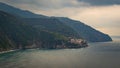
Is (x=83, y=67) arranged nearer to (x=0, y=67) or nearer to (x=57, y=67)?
(x=57, y=67)

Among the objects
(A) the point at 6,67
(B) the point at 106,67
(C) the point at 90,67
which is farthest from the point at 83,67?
(A) the point at 6,67

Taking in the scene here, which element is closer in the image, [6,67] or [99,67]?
[6,67]

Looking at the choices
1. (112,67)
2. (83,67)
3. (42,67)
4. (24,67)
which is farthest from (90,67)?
(24,67)

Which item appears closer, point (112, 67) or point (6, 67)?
point (6, 67)

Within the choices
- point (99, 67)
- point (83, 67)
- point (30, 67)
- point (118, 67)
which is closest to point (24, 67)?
point (30, 67)

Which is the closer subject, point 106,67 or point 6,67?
point 6,67

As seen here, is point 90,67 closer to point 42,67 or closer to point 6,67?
point 42,67

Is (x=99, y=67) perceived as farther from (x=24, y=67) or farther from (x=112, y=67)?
(x=24, y=67)
